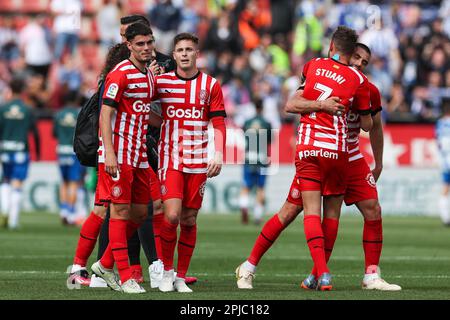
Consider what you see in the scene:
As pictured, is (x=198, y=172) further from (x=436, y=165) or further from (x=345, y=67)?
(x=436, y=165)

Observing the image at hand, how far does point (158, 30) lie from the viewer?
98.1 feet

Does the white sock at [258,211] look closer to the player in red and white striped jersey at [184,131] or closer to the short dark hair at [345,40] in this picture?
the player in red and white striped jersey at [184,131]

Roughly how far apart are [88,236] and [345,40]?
3006 millimetres

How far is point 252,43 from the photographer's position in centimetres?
3105

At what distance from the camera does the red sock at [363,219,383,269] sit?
1145 cm

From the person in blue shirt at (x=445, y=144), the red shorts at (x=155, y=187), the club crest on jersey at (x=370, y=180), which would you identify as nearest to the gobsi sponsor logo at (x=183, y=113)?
the red shorts at (x=155, y=187)

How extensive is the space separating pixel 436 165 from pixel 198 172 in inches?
669

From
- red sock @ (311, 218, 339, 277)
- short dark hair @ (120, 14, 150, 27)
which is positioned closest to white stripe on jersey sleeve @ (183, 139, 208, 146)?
short dark hair @ (120, 14, 150, 27)

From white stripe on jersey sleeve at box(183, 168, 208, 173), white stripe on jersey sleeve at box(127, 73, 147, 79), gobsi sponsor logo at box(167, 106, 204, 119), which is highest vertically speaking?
white stripe on jersey sleeve at box(127, 73, 147, 79)

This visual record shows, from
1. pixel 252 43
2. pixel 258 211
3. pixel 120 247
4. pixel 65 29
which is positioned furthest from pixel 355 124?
pixel 252 43

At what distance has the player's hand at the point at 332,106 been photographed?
10.8 metres

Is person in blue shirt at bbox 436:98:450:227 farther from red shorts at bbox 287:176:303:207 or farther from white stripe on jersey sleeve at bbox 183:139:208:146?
white stripe on jersey sleeve at bbox 183:139:208:146

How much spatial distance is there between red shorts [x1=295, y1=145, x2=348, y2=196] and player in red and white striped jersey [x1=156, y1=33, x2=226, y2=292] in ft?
2.45
